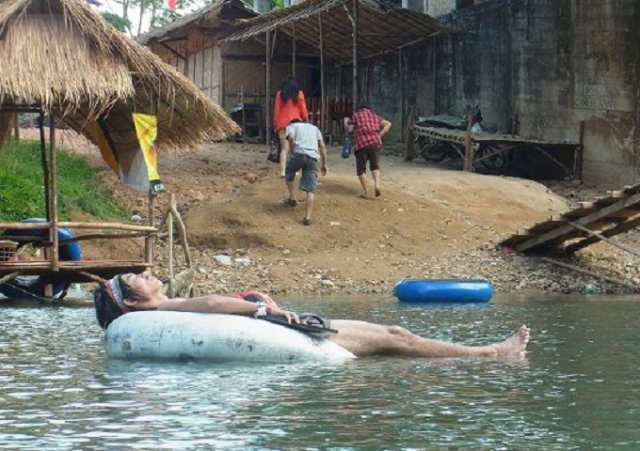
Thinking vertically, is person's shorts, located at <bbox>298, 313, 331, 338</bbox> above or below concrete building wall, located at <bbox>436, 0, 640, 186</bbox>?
below

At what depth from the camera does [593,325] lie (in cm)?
1405

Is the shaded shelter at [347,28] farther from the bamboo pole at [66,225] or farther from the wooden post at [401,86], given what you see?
the bamboo pole at [66,225]

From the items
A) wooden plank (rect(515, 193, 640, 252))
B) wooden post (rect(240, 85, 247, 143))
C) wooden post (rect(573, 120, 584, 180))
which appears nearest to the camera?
wooden plank (rect(515, 193, 640, 252))

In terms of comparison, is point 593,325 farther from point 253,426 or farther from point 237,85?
point 237,85

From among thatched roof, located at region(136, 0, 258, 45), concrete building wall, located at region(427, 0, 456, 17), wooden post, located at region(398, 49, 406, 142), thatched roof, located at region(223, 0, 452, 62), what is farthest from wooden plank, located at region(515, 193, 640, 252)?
thatched roof, located at region(136, 0, 258, 45)

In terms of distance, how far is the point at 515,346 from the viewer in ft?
37.6

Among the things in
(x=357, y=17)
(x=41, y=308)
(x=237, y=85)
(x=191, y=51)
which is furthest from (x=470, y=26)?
(x=41, y=308)

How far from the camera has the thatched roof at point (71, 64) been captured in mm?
15156

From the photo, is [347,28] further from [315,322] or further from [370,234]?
[315,322]

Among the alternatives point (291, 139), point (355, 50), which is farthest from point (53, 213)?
point (355, 50)

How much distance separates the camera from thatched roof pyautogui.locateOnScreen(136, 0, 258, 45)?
32.7 meters

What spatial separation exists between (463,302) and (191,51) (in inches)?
838

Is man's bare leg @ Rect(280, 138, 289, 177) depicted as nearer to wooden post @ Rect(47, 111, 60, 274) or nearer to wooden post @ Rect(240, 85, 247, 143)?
wooden post @ Rect(47, 111, 60, 274)

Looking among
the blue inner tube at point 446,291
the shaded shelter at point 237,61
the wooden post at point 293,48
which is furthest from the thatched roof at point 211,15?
the blue inner tube at point 446,291
